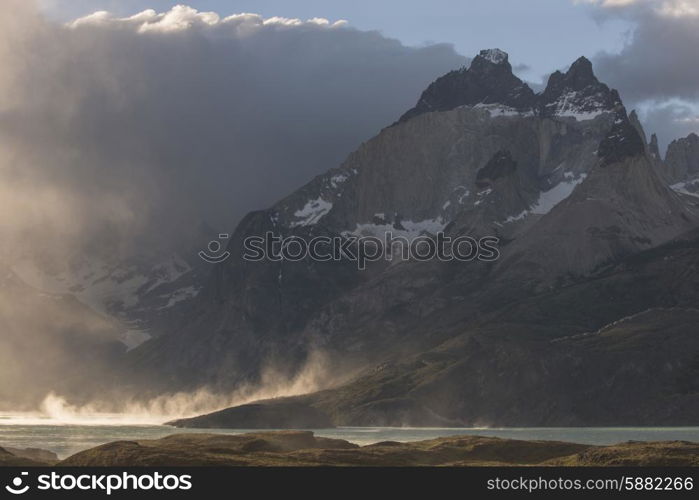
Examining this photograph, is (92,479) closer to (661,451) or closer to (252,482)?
(252,482)

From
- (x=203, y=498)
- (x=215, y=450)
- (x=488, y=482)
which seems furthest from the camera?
(x=215, y=450)

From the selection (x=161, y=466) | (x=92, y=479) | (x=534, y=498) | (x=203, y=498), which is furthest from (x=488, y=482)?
(x=161, y=466)

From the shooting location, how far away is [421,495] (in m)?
128

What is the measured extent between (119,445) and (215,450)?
676 inches

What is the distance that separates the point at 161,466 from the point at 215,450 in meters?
28.2

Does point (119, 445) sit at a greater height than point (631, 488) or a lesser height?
greater

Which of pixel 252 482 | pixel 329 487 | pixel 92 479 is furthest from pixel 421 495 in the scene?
pixel 92 479

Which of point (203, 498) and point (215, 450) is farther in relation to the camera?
point (215, 450)

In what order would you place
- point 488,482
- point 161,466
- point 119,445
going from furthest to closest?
1. point 119,445
2. point 161,466
3. point 488,482

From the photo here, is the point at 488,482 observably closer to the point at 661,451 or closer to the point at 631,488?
the point at 631,488
